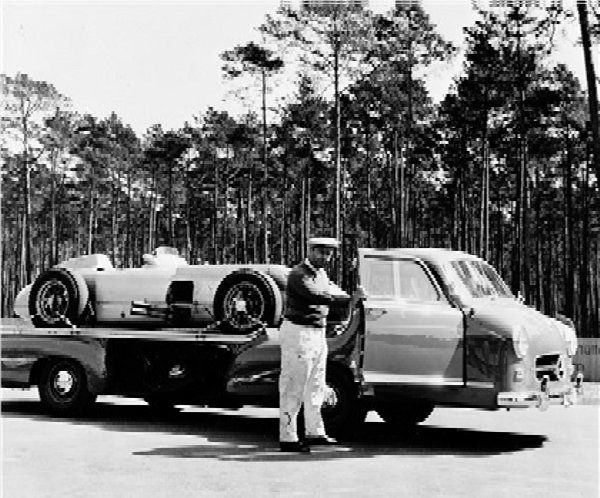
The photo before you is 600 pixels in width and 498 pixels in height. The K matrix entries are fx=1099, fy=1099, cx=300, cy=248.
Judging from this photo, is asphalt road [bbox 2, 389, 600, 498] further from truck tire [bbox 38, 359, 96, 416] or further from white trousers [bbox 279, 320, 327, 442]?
white trousers [bbox 279, 320, 327, 442]

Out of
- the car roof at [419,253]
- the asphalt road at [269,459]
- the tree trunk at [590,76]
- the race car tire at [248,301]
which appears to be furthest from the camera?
the tree trunk at [590,76]

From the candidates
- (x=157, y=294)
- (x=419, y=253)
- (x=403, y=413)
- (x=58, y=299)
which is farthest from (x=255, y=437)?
(x=58, y=299)

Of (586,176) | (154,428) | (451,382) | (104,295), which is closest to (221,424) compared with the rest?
(154,428)

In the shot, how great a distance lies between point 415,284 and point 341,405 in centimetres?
142

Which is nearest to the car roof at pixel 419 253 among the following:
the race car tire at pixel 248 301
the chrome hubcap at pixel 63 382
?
the race car tire at pixel 248 301

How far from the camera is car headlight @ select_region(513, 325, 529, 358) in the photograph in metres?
10.3

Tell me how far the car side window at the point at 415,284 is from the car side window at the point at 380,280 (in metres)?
0.10

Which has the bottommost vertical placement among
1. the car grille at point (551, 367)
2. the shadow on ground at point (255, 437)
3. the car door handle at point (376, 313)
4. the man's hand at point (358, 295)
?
the shadow on ground at point (255, 437)

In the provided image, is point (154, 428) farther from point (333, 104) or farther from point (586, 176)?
point (586, 176)

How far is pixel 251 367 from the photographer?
11.4m

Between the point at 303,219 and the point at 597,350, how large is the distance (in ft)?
134

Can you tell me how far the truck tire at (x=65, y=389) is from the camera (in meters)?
12.8

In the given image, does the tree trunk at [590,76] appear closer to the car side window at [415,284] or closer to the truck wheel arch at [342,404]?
the car side window at [415,284]

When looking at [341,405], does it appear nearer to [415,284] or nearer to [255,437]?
[255,437]
